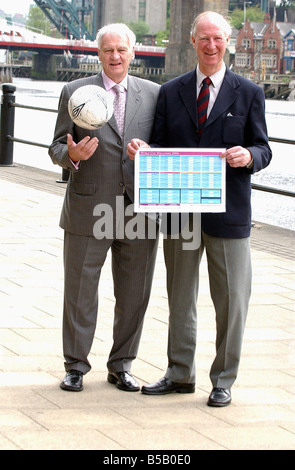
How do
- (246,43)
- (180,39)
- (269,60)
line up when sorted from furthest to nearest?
(246,43) → (269,60) → (180,39)

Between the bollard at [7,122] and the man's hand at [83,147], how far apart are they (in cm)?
851

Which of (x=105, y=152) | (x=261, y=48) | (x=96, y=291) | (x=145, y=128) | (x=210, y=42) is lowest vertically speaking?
(x=96, y=291)

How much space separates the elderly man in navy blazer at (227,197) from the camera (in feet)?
12.3

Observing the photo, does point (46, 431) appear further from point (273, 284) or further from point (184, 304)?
point (273, 284)

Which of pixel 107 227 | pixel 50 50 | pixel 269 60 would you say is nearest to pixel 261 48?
pixel 269 60

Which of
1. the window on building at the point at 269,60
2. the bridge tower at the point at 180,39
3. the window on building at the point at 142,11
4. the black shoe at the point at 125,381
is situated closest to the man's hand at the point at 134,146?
Answer: the black shoe at the point at 125,381

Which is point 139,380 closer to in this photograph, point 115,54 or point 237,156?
point 237,156

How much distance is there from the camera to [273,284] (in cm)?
636

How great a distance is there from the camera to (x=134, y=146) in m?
3.76

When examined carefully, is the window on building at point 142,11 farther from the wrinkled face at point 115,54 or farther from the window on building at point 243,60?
the wrinkled face at point 115,54

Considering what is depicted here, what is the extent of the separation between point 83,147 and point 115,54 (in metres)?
0.40

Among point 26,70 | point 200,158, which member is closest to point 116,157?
point 200,158

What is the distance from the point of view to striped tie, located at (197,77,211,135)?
151 inches

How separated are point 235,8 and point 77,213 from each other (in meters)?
149
